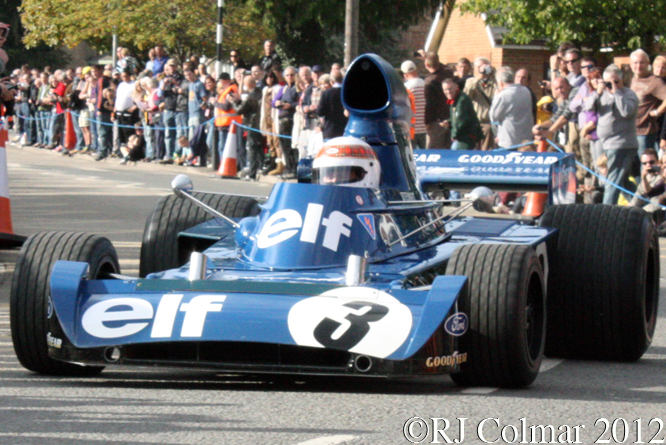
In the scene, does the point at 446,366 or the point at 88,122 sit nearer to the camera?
the point at 446,366

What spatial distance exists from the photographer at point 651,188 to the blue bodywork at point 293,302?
24.6 ft

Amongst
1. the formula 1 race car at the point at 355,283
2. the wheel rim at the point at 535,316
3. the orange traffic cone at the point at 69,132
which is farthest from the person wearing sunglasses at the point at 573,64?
the orange traffic cone at the point at 69,132

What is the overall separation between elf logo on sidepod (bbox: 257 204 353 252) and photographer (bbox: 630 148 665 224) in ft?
27.0

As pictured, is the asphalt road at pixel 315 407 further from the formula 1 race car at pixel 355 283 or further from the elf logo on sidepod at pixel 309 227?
the elf logo on sidepod at pixel 309 227

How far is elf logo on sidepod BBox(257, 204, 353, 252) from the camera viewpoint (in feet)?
23.4

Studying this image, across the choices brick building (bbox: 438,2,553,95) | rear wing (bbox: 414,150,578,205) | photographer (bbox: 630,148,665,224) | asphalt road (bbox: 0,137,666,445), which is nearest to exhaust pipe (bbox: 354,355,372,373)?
asphalt road (bbox: 0,137,666,445)

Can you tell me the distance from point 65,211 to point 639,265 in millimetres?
9911

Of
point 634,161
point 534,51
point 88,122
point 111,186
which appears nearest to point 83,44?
point 534,51

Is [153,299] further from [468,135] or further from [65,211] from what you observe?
[468,135]

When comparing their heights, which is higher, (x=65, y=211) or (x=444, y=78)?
(x=444, y=78)

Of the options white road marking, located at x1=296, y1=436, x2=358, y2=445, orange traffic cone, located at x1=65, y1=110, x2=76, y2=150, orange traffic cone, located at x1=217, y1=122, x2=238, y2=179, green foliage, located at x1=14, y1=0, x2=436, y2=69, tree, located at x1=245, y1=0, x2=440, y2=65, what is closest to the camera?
white road marking, located at x1=296, y1=436, x2=358, y2=445

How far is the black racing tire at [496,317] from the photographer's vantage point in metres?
6.21

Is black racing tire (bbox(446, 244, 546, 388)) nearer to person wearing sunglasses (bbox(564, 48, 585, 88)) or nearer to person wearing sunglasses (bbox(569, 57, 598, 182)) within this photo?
person wearing sunglasses (bbox(569, 57, 598, 182))

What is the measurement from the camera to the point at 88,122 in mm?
28875
